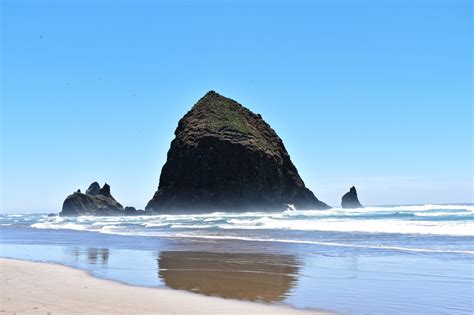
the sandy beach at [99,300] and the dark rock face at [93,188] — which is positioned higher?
the dark rock face at [93,188]

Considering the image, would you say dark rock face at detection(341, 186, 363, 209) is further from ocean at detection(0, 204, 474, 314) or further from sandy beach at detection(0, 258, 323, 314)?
sandy beach at detection(0, 258, 323, 314)

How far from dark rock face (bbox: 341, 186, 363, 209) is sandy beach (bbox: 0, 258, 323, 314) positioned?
95597mm

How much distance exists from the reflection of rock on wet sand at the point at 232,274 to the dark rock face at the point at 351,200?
291 ft

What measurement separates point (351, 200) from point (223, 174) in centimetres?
3115

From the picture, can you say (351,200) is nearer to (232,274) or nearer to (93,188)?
(93,188)

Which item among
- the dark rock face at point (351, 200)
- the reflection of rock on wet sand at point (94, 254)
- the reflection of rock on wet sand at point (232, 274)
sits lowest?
the reflection of rock on wet sand at point (94, 254)

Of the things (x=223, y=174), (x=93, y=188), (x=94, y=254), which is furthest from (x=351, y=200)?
(x=94, y=254)

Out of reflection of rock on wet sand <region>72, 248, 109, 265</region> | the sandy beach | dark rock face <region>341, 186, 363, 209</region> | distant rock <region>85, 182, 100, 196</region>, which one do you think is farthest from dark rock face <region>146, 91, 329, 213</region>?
the sandy beach

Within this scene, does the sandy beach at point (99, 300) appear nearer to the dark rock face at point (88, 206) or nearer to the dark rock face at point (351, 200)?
the dark rock face at point (88, 206)

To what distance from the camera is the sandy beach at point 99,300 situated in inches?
338

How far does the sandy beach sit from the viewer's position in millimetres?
8594

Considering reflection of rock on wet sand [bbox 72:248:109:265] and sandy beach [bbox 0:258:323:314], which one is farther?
reflection of rock on wet sand [bbox 72:248:109:265]

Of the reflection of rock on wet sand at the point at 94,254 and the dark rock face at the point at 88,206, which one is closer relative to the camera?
the reflection of rock on wet sand at the point at 94,254

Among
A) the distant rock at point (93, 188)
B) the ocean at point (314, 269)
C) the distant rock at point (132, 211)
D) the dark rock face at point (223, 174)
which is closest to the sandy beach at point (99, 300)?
the ocean at point (314, 269)
